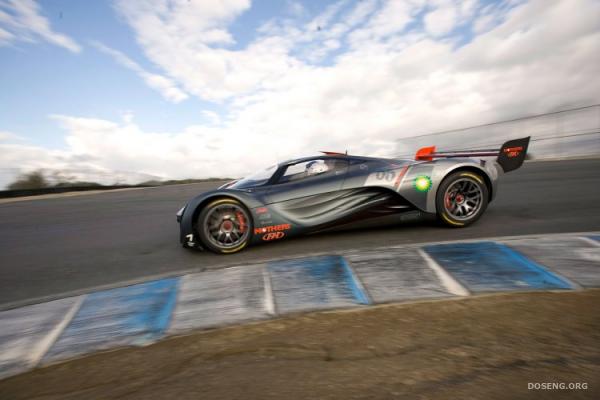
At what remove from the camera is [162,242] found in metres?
5.25

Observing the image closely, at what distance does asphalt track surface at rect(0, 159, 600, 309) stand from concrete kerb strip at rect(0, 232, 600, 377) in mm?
426

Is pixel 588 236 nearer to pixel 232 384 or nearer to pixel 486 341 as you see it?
pixel 486 341

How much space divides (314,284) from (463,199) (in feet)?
8.63

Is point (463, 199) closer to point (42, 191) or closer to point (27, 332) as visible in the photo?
point (27, 332)

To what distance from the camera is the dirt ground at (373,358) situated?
167cm

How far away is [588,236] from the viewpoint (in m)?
3.72

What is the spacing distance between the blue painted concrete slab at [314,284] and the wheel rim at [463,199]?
1839 millimetres

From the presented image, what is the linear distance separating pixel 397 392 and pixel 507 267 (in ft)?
6.26

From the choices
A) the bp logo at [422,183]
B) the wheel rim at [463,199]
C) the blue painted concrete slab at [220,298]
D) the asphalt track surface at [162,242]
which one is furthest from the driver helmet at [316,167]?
the wheel rim at [463,199]

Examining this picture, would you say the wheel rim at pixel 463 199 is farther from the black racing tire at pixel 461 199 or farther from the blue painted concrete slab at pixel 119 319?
the blue painted concrete slab at pixel 119 319

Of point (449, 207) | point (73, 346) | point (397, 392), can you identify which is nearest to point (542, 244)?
point (449, 207)

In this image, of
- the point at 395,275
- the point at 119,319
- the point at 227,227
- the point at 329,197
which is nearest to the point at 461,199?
the point at 329,197

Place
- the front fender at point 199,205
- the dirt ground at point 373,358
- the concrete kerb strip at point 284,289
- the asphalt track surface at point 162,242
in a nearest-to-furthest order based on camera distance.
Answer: the dirt ground at point 373,358 → the concrete kerb strip at point 284,289 → the asphalt track surface at point 162,242 → the front fender at point 199,205

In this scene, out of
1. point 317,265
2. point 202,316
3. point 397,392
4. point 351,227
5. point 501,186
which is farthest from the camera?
point 501,186
